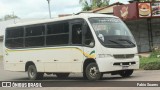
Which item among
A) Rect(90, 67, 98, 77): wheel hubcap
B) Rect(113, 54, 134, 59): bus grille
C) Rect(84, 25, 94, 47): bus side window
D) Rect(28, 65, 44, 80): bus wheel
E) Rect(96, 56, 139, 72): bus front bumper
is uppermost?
Rect(84, 25, 94, 47): bus side window

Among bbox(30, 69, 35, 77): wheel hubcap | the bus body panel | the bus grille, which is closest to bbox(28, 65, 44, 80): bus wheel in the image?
bbox(30, 69, 35, 77): wheel hubcap

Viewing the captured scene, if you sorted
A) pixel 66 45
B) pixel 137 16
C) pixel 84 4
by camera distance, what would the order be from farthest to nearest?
pixel 84 4 < pixel 137 16 < pixel 66 45

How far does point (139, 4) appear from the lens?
3716 cm

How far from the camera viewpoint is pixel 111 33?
18.4 m

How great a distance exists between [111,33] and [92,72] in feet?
5.68

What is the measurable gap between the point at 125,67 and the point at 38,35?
16.6 ft

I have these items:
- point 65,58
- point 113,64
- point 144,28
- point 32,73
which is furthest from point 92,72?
point 144,28

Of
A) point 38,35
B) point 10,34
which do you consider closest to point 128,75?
point 38,35

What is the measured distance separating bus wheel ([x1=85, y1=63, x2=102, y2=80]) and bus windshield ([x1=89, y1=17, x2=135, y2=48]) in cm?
99

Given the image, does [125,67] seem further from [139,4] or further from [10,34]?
[139,4]

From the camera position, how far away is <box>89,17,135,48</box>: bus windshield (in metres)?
18.1

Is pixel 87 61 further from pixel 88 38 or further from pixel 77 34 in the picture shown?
pixel 77 34

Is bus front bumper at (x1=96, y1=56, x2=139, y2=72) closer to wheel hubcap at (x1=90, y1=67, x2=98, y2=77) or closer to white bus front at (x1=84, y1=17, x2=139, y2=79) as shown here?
white bus front at (x1=84, y1=17, x2=139, y2=79)

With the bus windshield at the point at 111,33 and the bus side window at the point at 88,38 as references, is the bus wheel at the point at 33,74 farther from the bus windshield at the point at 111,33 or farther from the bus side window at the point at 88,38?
the bus windshield at the point at 111,33
